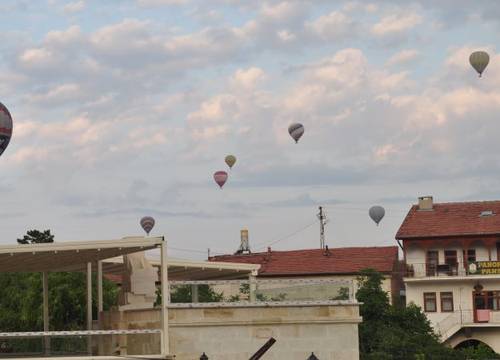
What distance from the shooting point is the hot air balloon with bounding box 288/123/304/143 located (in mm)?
72938

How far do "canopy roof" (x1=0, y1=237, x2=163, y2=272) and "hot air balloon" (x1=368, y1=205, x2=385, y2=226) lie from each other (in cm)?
5863

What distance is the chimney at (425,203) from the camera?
73938 mm

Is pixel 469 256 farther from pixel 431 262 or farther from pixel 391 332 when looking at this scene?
pixel 391 332

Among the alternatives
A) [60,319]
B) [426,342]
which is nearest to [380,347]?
[426,342]

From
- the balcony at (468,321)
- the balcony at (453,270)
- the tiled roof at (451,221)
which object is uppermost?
the tiled roof at (451,221)

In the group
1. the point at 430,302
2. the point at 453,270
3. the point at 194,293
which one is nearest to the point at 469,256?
the point at 453,270

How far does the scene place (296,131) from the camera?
240 ft

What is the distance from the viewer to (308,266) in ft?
241

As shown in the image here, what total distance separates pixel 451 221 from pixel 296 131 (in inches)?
480

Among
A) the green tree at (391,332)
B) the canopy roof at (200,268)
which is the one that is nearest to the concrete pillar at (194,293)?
the canopy roof at (200,268)

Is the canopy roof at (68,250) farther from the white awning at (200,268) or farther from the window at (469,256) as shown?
the window at (469,256)

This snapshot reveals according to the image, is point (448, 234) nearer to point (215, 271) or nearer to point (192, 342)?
point (215, 271)

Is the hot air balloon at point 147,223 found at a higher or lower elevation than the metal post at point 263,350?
higher

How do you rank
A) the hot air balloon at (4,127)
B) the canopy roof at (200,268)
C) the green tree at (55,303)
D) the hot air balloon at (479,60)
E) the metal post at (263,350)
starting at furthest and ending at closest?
the hot air balloon at (479,60), the green tree at (55,303), the hot air balloon at (4,127), the canopy roof at (200,268), the metal post at (263,350)
